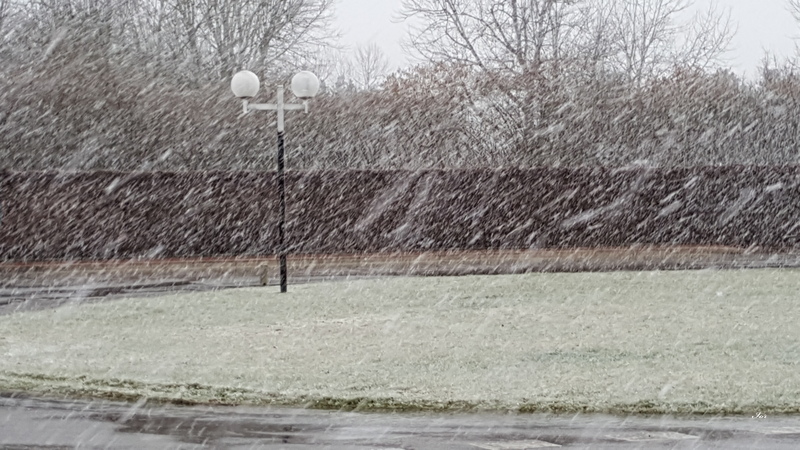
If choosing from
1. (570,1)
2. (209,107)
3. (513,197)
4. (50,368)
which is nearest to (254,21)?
(209,107)

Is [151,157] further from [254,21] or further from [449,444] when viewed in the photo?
[449,444]

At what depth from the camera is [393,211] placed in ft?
102

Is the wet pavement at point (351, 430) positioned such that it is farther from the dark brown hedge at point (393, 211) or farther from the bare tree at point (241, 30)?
the bare tree at point (241, 30)

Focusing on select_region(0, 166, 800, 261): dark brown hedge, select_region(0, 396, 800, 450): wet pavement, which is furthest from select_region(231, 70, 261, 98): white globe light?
select_region(0, 396, 800, 450): wet pavement

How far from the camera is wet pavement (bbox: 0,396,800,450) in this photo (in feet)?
25.3

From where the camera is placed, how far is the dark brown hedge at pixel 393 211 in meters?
29.5

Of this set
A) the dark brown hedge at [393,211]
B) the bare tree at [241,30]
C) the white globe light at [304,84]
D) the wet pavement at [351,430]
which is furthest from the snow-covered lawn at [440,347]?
the bare tree at [241,30]

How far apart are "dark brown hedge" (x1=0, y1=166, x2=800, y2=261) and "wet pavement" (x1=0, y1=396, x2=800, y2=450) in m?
20.8

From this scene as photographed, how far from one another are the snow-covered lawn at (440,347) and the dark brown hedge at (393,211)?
1105cm

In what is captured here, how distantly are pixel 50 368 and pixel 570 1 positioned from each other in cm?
3037

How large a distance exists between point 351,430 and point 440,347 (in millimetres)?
4408

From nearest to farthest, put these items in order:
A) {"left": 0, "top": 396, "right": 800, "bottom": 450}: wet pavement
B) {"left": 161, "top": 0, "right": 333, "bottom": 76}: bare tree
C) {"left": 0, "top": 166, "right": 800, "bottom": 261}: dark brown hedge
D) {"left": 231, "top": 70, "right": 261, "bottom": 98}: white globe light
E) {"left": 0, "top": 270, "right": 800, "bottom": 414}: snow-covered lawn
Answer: {"left": 0, "top": 396, "right": 800, "bottom": 450}: wet pavement
{"left": 0, "top": 270, "right": 800, "bottom": 414}: snow-covered lawn
{"left": 231, "top": 70, "right": 261, "bottom": 98}: white globe light
{"left": 0, "top": 166, "right": 800, "bottom": 261}: dark brown hedge
{"left": 161, "top": 0, "right": 333, "bottom": 76}: bare tree

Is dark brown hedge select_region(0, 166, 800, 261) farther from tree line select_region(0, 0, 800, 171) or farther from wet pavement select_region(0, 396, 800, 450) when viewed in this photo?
wet pavement select_region(0, 396, 800, 450)

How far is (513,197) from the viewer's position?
31484mm
